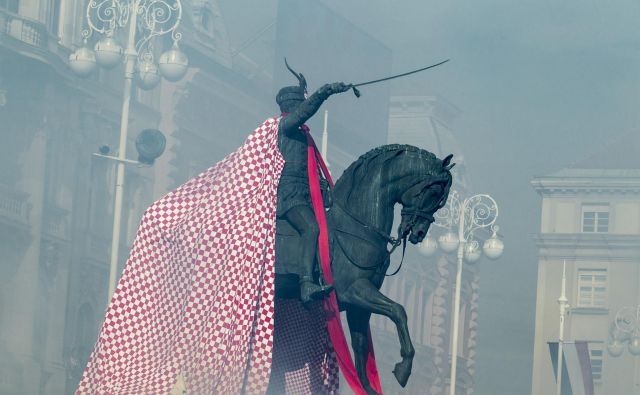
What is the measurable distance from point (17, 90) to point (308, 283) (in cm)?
2764

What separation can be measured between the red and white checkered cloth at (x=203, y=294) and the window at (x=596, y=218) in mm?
67068

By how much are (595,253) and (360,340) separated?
68807mm

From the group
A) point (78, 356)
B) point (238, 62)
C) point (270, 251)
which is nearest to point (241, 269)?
point (270, 251)

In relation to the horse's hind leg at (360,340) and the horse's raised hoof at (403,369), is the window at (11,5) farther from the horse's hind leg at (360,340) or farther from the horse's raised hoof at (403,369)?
the horse's raised hoof at (403,369)

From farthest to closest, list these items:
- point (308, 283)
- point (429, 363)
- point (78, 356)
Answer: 1. point (429, 363)
2. point (78, 356)
3. point (308, 283)

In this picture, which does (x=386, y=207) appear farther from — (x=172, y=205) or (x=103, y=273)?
(x=103, y=273)

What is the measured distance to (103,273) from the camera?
46656 mm

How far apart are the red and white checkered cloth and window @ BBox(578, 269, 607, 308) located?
Answer: 228 feet

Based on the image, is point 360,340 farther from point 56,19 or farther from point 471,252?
point 56,19

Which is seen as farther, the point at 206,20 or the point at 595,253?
the point at 595,253

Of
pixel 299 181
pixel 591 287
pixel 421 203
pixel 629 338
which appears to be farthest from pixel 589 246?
pixel 421 203

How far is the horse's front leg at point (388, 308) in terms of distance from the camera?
16.0m

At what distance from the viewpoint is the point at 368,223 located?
16625 millimetres

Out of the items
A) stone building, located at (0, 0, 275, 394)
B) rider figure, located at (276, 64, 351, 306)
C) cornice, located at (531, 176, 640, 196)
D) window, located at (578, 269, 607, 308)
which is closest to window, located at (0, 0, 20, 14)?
stone building, located at (0, 0, 275, 394)
